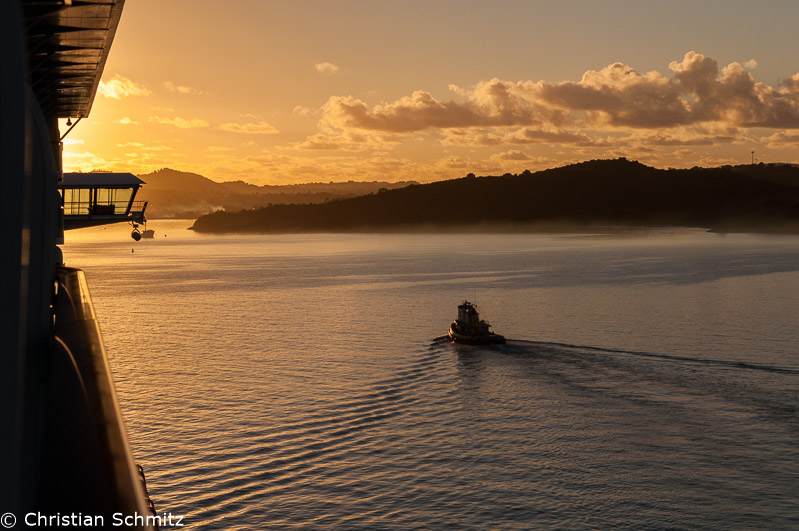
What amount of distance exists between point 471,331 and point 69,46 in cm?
5666

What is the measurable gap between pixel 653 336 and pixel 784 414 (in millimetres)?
32348

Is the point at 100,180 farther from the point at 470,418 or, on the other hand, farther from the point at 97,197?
the point at 470,418

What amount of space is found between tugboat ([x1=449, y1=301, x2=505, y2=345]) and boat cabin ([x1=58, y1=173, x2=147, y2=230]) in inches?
1458

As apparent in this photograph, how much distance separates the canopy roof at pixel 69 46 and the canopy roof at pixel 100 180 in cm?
1837

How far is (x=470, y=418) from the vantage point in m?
48.4

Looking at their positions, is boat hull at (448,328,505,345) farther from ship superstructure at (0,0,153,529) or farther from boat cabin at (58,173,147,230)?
ship superstructure at (0,0,153,529)

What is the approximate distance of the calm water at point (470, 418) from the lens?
1305 inches

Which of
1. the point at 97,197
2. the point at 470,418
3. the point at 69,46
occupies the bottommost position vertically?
the point at 470,418

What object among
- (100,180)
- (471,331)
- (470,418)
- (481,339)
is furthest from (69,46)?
(471,331)

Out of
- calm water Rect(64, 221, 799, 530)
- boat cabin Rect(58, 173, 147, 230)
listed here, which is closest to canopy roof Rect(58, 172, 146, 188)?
boat cabin Rect(58, 173, 147, 230)

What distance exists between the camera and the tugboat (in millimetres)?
76312

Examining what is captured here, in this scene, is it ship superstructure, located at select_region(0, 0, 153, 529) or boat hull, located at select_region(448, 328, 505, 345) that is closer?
ship superstructure, located at select_region(0, 0, 153, 529)

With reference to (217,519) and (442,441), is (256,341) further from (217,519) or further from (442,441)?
(217,519)

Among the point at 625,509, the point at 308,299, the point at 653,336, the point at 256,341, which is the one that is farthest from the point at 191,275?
the point at 625,509
